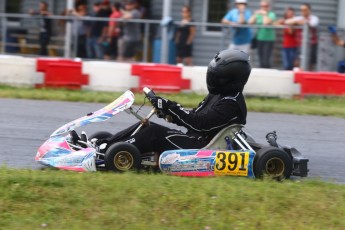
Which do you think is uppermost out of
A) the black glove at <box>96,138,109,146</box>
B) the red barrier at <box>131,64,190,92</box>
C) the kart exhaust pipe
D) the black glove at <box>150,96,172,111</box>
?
the red barrier at <box>131,64,190,92</box>

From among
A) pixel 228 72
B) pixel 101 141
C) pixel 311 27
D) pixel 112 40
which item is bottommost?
pixel 101 141

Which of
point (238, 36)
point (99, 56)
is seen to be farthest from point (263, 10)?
point (99, 56)

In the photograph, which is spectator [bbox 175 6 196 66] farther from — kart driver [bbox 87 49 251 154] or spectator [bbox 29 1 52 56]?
kart driver [bbox 87 49 251 154]

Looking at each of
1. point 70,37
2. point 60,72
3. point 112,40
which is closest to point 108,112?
point 60,72

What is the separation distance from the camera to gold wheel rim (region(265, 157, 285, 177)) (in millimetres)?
7695

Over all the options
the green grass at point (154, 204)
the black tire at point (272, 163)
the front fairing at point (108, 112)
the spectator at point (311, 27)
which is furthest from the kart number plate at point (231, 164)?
the spectator at point (311, 27)

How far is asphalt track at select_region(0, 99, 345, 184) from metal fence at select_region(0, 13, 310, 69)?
9.79 feet

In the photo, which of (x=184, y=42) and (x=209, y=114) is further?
(x=184, y=42)

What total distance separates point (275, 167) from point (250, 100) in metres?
6.55

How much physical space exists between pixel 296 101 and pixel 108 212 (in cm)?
840

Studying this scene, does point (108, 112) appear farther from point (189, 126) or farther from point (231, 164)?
point (231, 164)

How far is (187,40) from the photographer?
16.0 metres

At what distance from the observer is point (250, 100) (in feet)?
46.8

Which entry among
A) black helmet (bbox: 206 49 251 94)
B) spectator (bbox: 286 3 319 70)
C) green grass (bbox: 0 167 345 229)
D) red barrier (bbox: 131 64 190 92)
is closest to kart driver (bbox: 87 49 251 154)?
black helmet (bbox: 206 49 251 94)
